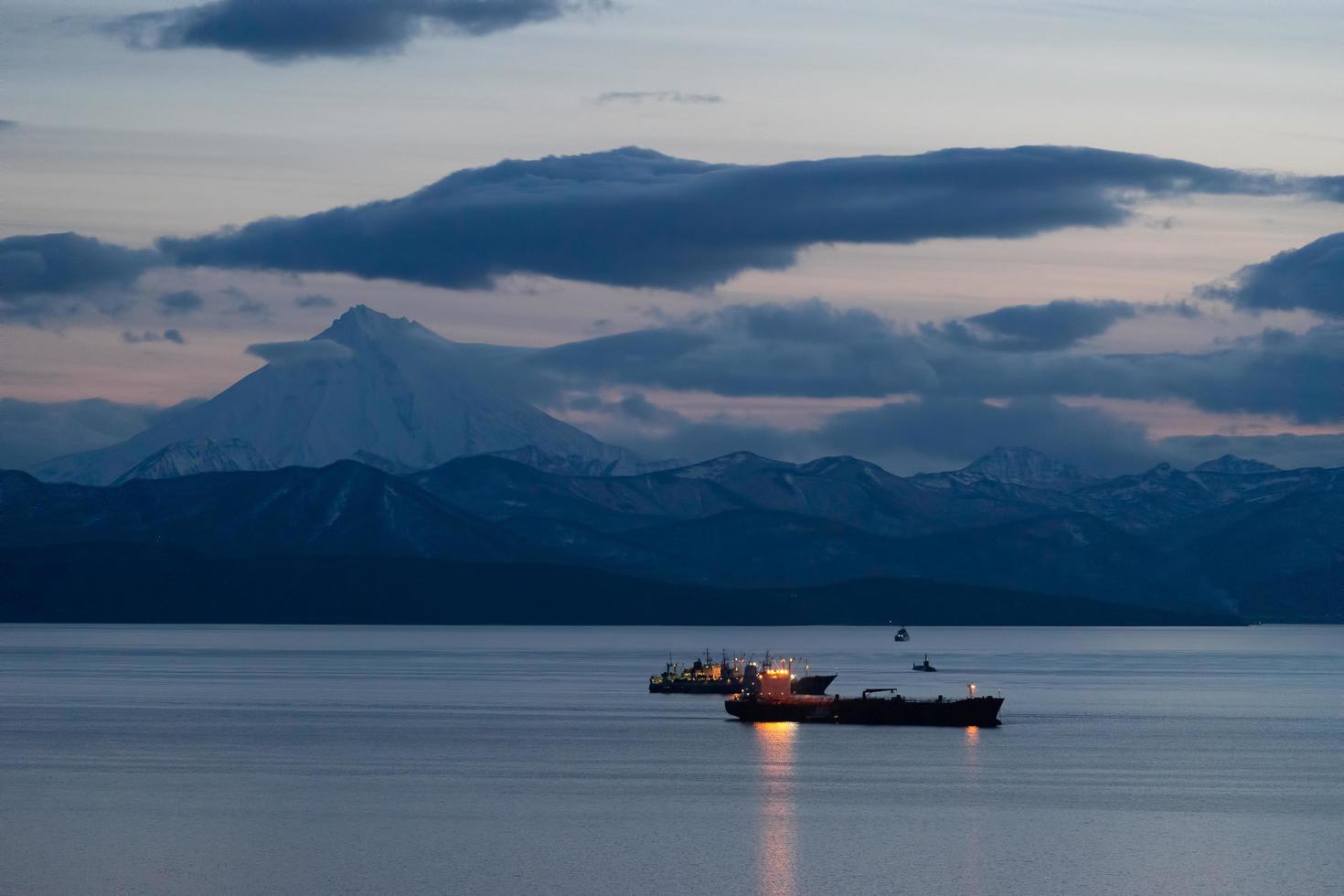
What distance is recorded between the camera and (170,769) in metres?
134

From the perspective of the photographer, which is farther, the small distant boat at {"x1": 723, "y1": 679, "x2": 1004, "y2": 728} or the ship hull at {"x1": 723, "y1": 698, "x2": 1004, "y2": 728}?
the small distant boat at {"x1": 723, "y1": 679, "x2": 1004, "y2": 728}

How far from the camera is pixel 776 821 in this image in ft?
361

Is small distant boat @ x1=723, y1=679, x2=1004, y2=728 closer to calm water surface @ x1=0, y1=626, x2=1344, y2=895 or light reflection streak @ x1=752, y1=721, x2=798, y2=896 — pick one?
calm water surface @ x1=0, y1=626, x2=1344, y2=895

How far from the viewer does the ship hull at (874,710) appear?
186750 mm

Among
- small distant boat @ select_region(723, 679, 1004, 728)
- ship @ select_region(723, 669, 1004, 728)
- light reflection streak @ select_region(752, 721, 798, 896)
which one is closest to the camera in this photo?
light reflection streak @ select_region(752, 721, 798, 896)

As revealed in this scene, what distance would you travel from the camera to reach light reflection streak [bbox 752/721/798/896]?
89.9 metres

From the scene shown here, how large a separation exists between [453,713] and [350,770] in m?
63.4

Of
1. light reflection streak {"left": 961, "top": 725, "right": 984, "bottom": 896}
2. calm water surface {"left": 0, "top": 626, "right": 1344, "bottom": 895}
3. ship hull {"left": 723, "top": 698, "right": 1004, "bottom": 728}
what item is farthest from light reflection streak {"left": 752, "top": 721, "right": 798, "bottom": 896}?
ship hull {"left": 723, "top": 698, "right": 1004, "bottom": 728}

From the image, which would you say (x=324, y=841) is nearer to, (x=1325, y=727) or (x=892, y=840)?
(x=892, y=840)

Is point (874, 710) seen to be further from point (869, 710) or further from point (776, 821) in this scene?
point (776, 821)

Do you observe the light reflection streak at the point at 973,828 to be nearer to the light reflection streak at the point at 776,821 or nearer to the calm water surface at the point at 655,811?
the calm water surface at the point at 655,811

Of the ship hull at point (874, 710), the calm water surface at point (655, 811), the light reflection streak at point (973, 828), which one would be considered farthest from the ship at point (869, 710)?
the light reflection streak at point (973, 828)

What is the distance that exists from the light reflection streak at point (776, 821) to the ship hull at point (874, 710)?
66.4 ft

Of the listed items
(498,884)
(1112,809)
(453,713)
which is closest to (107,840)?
(498,884)
